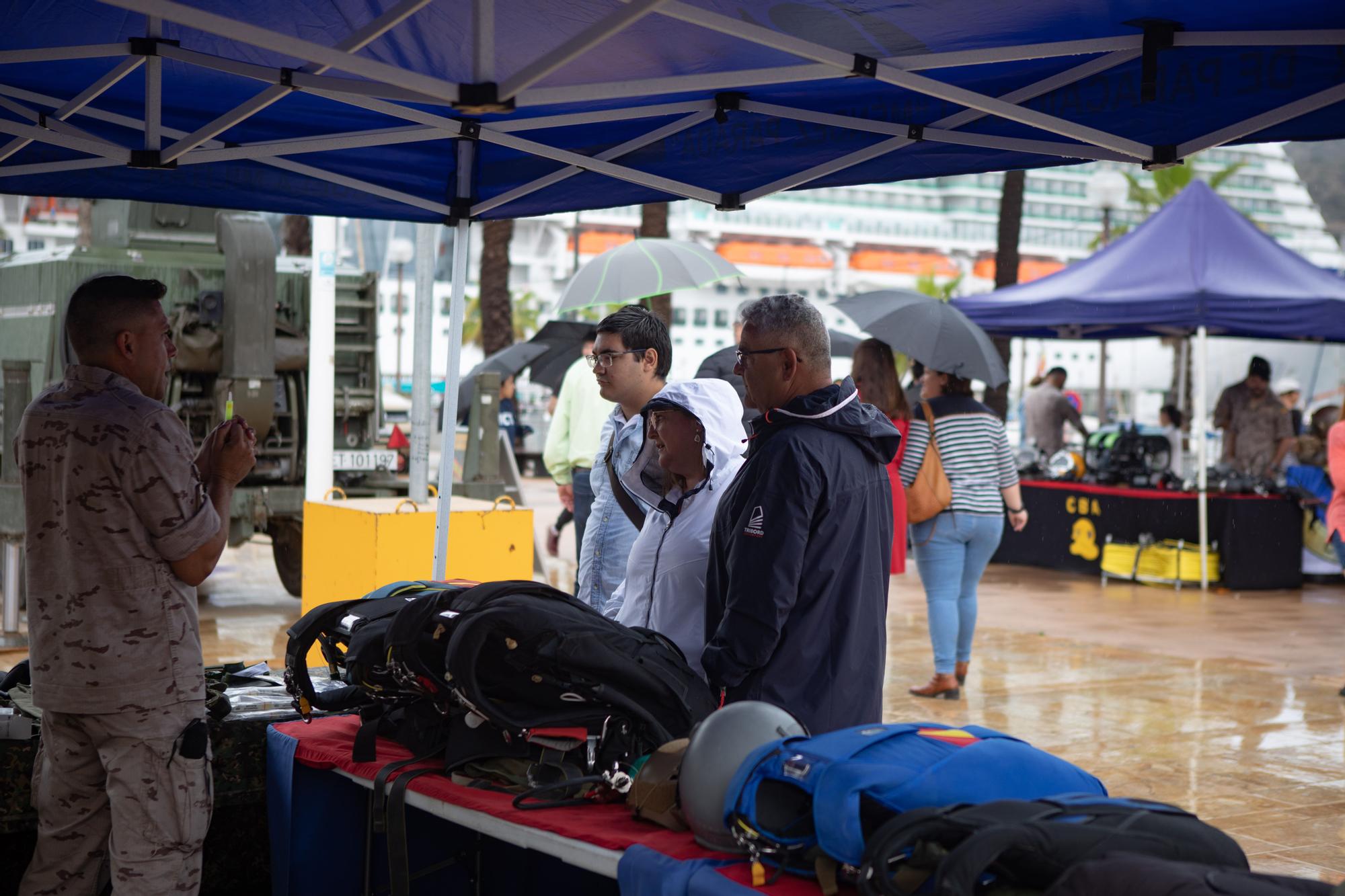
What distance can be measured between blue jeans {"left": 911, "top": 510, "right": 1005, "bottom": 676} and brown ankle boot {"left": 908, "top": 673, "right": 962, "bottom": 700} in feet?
0.13

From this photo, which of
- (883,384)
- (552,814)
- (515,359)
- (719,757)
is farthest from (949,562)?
(515,359)

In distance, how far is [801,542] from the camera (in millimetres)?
3340

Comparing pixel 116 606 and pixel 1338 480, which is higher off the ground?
pixel 1338 480

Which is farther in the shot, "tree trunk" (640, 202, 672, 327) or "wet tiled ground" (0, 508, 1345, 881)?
"tree trunk" (640, 202, 672, 327)

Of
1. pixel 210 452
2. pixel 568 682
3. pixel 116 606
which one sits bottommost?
pixel 568 682

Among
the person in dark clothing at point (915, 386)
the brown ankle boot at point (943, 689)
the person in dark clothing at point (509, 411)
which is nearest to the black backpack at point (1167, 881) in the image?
the brown ankle boot at point (943, 689)

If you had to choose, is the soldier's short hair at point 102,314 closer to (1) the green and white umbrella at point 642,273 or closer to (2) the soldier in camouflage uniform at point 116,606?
(2) the soldier in camouflage uniform at point 116,606

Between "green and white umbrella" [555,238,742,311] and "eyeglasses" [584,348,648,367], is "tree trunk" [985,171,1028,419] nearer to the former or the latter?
"green and white umbrella" [555,238,742,311]

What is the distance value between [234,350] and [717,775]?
8.26 meters

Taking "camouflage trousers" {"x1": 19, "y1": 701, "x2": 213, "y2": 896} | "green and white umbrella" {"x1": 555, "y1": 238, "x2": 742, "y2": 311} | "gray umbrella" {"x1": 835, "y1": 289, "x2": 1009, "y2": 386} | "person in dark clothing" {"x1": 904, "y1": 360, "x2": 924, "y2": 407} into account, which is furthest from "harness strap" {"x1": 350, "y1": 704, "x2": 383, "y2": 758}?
"person in dark clothing" {"x1": 904, "y1": 360, "x2": 924, "y2": 407}

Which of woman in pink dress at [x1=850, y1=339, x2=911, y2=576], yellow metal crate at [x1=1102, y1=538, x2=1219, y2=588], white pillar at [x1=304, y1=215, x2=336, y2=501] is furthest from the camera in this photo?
yellow metal crate at [x1=1102, y1=538, x2=1219, y2=588]

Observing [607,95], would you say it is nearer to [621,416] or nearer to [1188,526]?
[621,416]

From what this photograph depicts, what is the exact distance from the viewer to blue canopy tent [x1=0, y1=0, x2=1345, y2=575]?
12.0 feet

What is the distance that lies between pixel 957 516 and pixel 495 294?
14.9m
